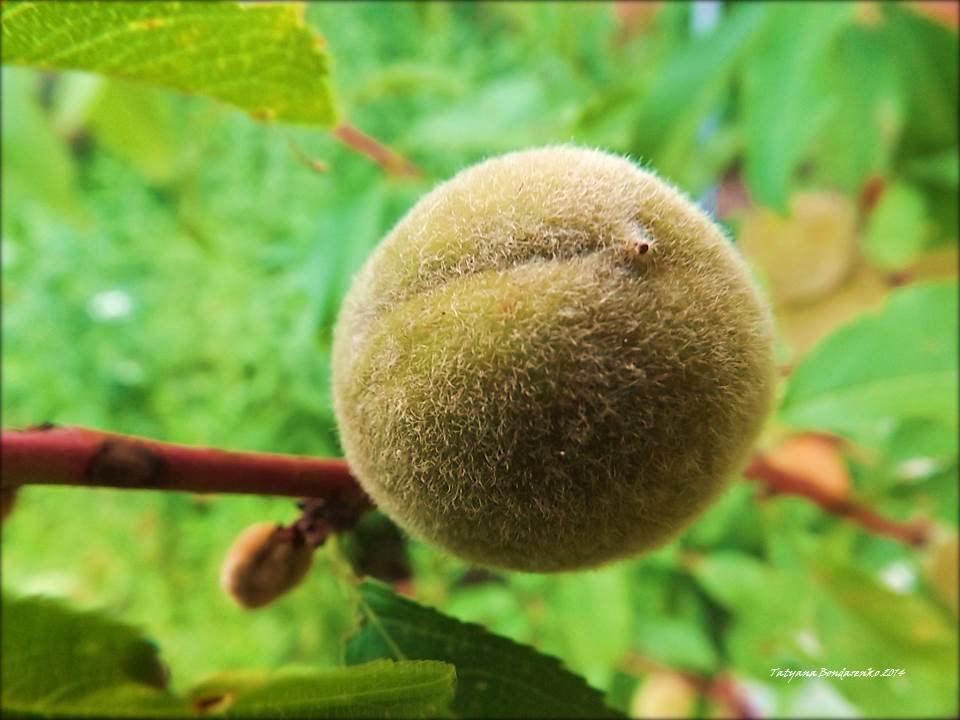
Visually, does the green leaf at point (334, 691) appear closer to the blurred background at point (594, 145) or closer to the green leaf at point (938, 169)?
the blurred background at point (594, 145)

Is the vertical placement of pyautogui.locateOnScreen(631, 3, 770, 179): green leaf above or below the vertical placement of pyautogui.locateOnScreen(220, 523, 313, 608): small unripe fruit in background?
above

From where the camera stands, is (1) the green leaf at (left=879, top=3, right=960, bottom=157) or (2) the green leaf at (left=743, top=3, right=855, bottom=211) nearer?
(2) the green leaf at (left=743, top=3, right=855, bottom=211)

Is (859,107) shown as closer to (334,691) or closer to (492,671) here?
(492,671)

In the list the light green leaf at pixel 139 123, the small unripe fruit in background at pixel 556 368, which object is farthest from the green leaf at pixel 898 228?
the light green leaf at pixel 139 123

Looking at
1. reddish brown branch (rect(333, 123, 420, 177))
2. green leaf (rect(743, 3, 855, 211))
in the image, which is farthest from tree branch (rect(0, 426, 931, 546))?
reddish brown branch (rect(333, 123, 420, 177))

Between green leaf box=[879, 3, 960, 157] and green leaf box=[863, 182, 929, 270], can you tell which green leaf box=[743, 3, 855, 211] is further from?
green leaf box=[863, 182, 929, 270]

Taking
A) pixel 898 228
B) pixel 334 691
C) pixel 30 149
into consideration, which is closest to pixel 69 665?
pixel 334 691
